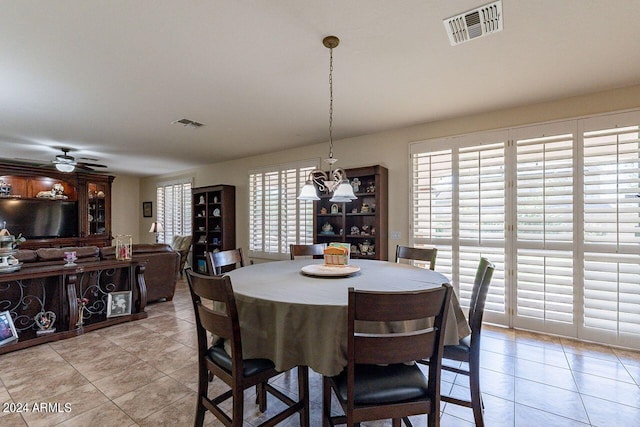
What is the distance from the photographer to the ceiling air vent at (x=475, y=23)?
1.82 metres

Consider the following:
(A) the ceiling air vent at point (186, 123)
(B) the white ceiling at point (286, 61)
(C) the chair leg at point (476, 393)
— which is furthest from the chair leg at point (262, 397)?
(A) the ceiling air vent at point (186, 123)

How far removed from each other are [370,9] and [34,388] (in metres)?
3.59

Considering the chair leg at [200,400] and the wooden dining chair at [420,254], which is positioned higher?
the wooden dining chair at [420,254]

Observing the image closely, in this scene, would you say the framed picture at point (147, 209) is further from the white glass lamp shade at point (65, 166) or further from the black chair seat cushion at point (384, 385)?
the black chair seat cushion at point (384, 385)

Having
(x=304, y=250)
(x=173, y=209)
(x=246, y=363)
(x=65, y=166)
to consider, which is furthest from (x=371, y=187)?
(x=173, y=209)

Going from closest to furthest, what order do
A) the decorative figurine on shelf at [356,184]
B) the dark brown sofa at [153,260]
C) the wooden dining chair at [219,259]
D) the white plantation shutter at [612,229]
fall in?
1. the wooden dining chair at [219,259]
2. the white plantation shutter at [612,229]
3. the dark brown sofa at [153,260]
4. the decorative figurine on shelf at [356,184]

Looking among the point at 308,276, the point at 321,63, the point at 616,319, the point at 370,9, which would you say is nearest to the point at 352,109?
the point at 321,63

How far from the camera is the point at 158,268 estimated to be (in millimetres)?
4340

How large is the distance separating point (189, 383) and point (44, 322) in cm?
208

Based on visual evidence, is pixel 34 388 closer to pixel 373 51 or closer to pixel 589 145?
pixel 373 51

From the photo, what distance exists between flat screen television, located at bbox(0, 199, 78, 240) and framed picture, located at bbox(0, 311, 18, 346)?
440 centimetres

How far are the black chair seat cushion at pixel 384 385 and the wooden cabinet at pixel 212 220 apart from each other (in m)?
4.99

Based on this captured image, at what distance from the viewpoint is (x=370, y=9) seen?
5.93 ft

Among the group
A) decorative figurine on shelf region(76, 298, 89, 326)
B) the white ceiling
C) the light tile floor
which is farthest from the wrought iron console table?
the white ceiling
